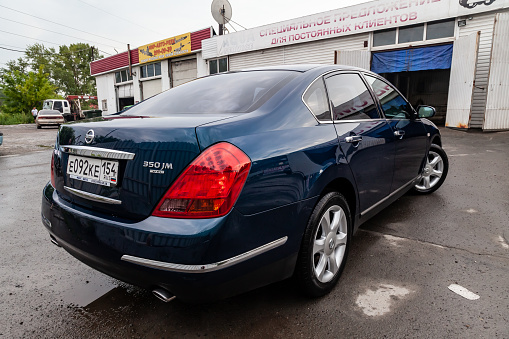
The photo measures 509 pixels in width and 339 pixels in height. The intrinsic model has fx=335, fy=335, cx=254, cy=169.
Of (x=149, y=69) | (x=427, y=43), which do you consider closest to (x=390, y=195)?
(x=427, y=43)

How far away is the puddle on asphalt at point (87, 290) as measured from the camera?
2.22 metres

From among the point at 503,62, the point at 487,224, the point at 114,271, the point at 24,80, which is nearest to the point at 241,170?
the point at 114,271

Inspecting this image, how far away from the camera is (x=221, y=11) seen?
1848 centimetres

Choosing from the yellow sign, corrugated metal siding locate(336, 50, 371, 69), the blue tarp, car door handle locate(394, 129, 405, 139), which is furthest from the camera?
the yellow sign

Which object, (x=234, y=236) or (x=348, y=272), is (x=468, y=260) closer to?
(x=348, y=272)

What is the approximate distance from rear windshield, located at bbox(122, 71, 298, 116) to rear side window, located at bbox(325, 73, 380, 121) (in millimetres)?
364

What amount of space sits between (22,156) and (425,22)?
45.0 feet

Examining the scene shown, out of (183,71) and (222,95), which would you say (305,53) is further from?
(222,95)

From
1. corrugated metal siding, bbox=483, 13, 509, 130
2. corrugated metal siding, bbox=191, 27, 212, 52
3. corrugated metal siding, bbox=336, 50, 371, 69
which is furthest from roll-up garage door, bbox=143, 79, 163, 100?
corrugated metal siding, bbox=483, 13, 509, 130

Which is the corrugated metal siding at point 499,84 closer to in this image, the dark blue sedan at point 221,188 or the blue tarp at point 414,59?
the blue tarp at point 414,59

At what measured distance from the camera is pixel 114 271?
1.71 meters

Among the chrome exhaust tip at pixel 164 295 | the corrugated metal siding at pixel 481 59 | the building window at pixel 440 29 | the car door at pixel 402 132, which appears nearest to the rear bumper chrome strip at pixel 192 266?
the chrome exhaust tip at pixel 164 295

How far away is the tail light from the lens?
1521 millimetres

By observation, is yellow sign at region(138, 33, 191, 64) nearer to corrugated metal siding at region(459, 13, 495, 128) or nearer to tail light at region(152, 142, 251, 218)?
corrugated metal siding at region(459, 13, 495, 128)
